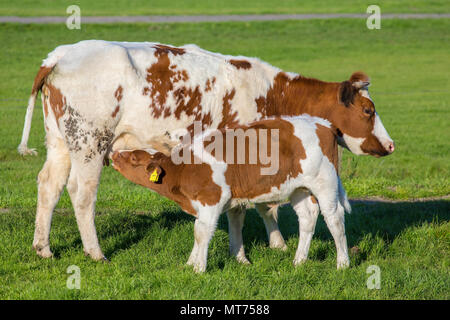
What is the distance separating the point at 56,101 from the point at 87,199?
1.13m

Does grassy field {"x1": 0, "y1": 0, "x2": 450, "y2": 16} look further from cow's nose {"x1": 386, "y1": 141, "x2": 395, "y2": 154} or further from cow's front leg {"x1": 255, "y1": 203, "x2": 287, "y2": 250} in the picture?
cow's nose {"x1": 386, "y1": 141, "x2": 395, "y2": 154}

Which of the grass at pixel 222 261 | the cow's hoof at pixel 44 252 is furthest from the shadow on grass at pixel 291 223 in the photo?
the cow's hoof at pixel 44 252

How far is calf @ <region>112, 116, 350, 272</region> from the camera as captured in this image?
6887mm

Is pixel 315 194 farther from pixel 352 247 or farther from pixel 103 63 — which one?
pixel 103 63

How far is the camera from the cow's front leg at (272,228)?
8344 mm

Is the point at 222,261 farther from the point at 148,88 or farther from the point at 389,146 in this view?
the point at 389,146

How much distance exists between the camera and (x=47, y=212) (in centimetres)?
791

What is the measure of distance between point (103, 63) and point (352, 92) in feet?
9.62

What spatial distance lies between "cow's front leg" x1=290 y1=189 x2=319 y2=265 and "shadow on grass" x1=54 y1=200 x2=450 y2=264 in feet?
1.13

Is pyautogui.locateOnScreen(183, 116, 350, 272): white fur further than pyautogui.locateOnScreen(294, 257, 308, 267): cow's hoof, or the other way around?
pyautogui.locateOnScreen(294, 257, 308, 267): cow's hoof

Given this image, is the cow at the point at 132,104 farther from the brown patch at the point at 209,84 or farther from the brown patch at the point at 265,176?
the brown patch at the point at 265,176

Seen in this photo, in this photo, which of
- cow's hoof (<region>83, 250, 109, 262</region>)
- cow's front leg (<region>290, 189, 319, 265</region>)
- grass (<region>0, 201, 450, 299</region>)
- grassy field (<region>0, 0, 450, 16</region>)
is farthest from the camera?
grassy field (<region>0, 0, 450, 16</region>)

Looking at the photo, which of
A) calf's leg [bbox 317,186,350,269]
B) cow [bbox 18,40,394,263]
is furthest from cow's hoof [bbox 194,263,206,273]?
calf's leg [bbox 317,186,350,269]

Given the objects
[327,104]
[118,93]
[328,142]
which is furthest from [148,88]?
[327,104]
